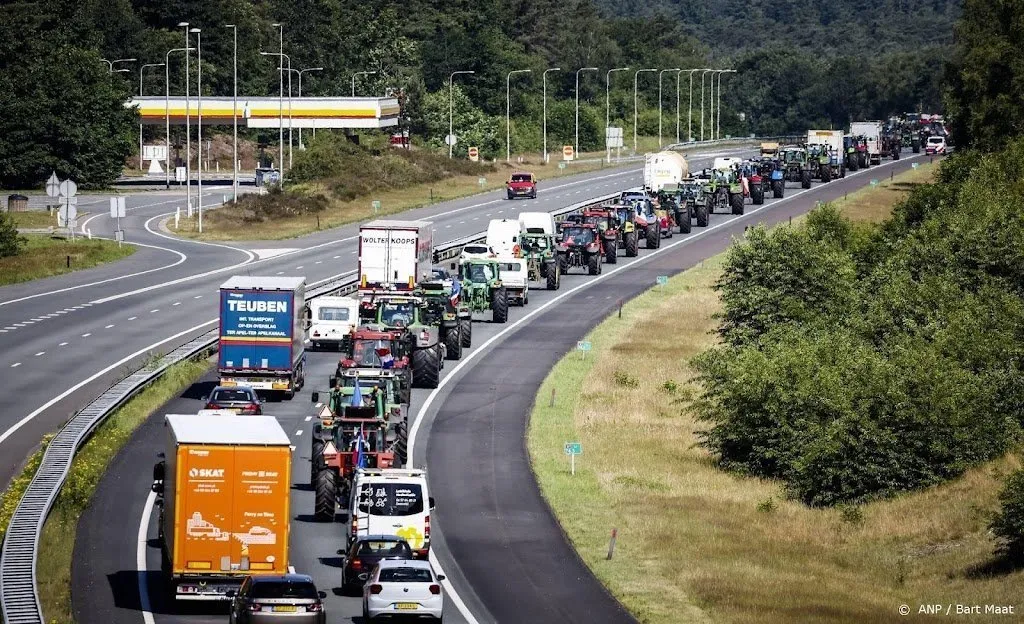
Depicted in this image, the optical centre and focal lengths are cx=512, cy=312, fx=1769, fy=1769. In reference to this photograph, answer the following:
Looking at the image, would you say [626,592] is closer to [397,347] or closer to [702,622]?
[702,622]

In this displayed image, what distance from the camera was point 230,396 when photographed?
177ft

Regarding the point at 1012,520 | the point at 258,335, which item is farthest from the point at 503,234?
the point at 1012,520

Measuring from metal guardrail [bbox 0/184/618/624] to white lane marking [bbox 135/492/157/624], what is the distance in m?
2.18

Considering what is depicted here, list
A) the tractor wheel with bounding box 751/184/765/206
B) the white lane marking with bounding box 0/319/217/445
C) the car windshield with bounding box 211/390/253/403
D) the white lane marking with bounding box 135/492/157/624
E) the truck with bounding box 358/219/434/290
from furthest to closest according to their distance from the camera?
1. the tractor wheel with bounding box 751/184/765/206
2. the truck with bounding box 358/219/434/290
3. the white lane marking with bounding box 0/319/217/445
4. the car windshield with bounding box 211/390/253/403
5. the white lane marking with bounding box 135/492/157/624

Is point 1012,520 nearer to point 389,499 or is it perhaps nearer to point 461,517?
point 461,517

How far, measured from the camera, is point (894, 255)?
83250 mm

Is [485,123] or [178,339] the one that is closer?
[178,339]

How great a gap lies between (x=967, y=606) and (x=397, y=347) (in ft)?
82.5

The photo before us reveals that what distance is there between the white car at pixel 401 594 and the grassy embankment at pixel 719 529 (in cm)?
510

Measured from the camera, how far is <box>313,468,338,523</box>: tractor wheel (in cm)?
4344

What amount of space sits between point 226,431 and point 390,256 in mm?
38393

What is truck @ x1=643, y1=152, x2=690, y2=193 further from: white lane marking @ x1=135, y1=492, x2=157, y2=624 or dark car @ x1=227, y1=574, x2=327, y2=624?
dark car @ x1=227, y1=574, x2=327, y2=624

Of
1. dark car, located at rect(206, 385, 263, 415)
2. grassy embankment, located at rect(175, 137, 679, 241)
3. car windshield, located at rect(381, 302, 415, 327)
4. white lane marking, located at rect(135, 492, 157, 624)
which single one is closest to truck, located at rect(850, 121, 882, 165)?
grassy embankment, located at rect(175, 137, 679, 241)

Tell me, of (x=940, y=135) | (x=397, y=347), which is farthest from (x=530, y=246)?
(x=940, y=135)
